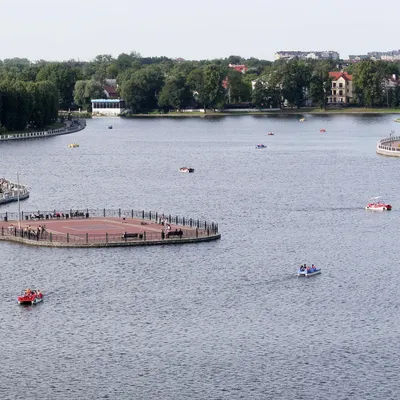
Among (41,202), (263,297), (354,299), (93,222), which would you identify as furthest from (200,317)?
(41,202)

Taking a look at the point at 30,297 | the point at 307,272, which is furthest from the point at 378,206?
the point at 30,297

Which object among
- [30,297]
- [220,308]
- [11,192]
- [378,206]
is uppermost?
[11,192]

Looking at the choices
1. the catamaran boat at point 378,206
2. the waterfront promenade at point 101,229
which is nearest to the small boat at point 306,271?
the waterfront promenade at point 101,229

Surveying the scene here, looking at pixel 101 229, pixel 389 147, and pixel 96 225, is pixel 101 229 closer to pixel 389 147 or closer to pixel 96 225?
pixel 96 225

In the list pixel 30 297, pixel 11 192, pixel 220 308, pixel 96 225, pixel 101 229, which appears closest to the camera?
pixel 220 308

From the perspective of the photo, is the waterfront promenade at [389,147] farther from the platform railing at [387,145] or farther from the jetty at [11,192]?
the jetty at [11,192]

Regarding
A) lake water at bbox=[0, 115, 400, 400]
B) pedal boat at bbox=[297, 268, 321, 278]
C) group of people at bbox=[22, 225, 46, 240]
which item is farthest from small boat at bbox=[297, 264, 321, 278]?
group of people at bbox=[22, 225, 46, 240]

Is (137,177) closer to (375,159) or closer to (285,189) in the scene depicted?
(285,189)
